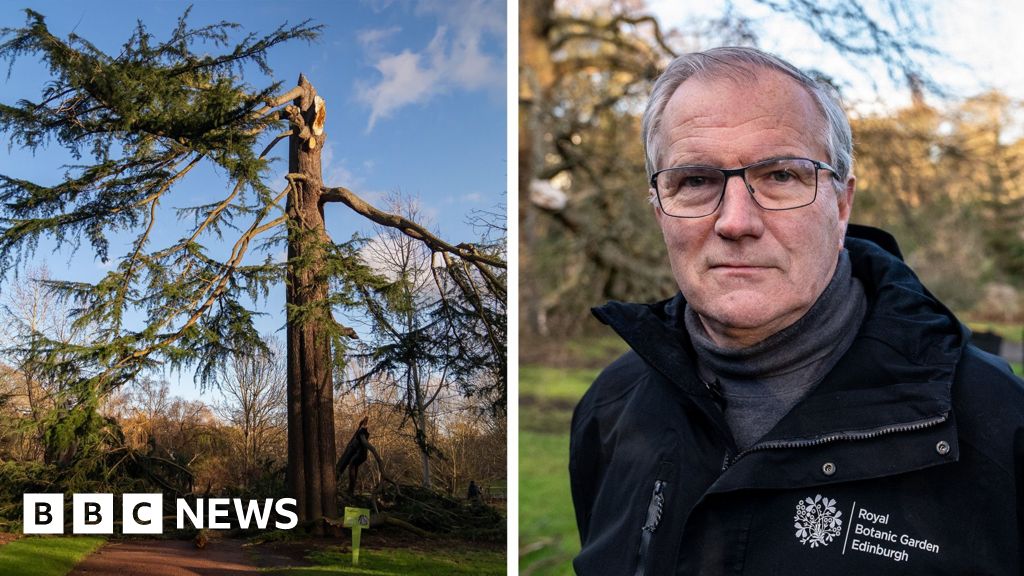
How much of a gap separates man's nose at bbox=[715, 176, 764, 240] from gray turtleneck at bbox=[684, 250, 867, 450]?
0.58 ft

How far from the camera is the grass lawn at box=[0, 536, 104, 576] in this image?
2574 millimetres

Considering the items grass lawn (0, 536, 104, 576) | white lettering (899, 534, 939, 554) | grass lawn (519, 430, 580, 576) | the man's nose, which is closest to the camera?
white lettering (899, 534, 939, 554)

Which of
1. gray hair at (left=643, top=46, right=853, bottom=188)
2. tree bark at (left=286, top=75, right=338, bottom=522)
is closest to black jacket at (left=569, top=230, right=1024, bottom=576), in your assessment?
gray hair at (left=643, top=46, right=853, bottom=188)

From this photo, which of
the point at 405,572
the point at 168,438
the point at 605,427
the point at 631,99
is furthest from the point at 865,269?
the point at 631,99

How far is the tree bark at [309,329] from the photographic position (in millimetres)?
2727

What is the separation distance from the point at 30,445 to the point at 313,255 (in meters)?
0.98

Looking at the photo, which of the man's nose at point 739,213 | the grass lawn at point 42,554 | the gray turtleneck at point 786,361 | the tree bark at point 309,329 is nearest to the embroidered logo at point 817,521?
the gray turtleneck at point 786,361

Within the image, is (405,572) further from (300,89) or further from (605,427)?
(300,89)

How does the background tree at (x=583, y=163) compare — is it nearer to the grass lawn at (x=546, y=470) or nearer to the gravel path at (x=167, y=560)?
the grass lawn at (x=546, y=470)

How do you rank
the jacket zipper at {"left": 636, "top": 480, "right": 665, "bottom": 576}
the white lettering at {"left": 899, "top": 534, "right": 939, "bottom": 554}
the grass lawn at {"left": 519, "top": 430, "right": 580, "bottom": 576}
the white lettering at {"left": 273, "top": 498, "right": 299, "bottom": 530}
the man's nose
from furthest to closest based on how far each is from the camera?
the grass lawn at {"left": 519, "top": 430, "right": 580, "bottom": 576} < the white lettering at {"left": 273, "top": 498, "right": 299, "bottom": 530} < the jacket zipper at {"left": 636, "top": 480, "right": 665, "bottom": 576} < the man's nose < the white lettering at {"left": 899, "top": 534, "right": 939, "bottom": 554}

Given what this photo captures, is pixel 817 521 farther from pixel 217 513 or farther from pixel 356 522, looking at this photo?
pixel 217 513

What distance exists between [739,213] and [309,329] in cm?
157

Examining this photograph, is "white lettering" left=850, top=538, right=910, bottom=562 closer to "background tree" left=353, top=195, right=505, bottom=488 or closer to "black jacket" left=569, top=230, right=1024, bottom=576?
"black jacket" left=569, top=230, right=1024, bottom=576

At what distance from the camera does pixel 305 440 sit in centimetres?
274
